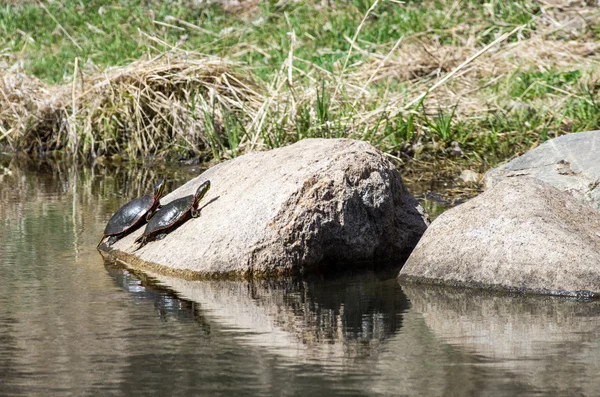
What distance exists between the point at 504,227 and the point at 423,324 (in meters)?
0.96

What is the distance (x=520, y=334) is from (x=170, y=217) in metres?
2.30

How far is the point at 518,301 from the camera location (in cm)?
489

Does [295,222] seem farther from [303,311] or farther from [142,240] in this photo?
[142,240]

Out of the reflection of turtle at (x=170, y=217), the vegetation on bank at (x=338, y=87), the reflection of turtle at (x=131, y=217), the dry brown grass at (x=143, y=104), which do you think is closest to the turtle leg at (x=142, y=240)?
the reflection of turtle at (x=170, y=217)

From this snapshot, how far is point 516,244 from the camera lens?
5.11 m

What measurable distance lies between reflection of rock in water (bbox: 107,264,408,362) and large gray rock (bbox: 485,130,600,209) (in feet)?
5.78

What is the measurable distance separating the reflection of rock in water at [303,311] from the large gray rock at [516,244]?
0.31 meters

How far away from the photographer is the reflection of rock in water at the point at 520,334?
12.0 feet

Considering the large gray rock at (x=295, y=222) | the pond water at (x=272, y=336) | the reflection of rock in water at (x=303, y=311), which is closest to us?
the pond water at (x=272, y=336)

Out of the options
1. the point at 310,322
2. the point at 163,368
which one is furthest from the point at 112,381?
the point at 310,322

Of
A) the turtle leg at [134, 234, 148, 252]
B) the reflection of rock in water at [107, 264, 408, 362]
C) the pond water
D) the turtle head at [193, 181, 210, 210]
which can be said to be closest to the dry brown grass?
the turtle head at [193, 181, 210, 210]

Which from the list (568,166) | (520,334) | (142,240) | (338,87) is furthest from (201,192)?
(338,87)

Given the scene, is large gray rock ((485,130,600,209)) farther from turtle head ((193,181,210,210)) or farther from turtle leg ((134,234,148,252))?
turtle leg ((134,234,148,252))

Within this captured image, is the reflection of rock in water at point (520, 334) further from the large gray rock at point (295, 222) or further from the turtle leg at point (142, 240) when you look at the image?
the turtle leg at point (142, 240)
